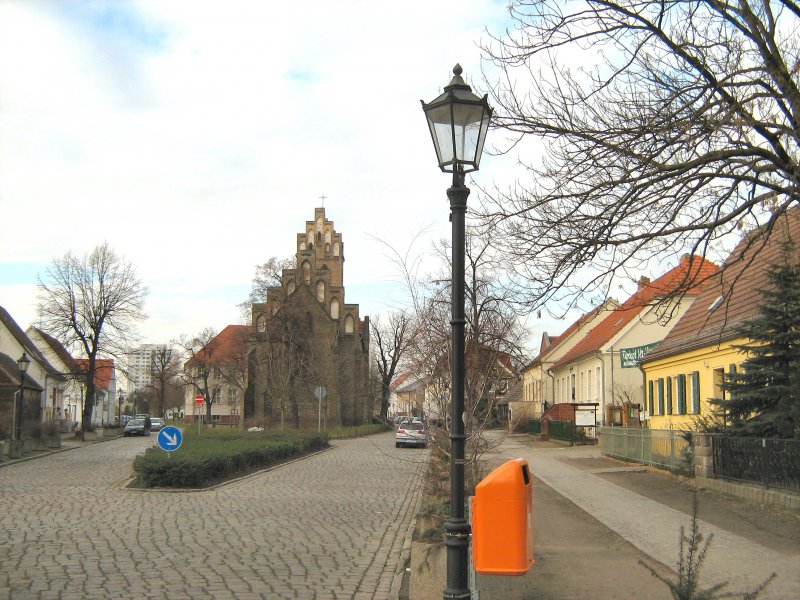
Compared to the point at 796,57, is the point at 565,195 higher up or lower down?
lower down

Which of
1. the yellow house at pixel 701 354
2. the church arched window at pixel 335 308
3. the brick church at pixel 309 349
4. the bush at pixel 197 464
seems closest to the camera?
the bush at pixel 197 464

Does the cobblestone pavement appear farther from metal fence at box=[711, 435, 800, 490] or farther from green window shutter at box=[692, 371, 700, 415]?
green window shutter at box=[692, 371, 700, 415]

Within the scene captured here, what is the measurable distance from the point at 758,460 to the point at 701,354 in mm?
9971

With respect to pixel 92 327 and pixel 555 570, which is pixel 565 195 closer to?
pixel 555 570

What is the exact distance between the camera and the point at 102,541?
10.7m

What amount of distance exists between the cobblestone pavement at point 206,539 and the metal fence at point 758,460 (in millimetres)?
6495

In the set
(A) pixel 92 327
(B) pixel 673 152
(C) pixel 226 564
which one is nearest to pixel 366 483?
(C) pixel 226 564

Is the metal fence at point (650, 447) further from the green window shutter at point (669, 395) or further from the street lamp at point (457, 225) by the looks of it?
the street lamp at point (457, 225)

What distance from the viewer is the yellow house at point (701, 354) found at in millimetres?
21619

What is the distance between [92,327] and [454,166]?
48.5 m

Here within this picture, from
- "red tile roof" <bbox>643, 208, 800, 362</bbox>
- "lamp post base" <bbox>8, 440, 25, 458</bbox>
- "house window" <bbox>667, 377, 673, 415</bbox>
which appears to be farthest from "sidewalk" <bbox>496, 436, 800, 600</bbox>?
"lamp post base" <bbox>8, 440, 25, 458</bbox>

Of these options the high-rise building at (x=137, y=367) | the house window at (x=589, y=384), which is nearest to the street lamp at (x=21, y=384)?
the high-rise building at (x=137, y=367)

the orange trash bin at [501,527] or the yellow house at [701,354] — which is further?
the yellow house at [701,354]

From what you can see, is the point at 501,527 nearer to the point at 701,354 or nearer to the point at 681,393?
the point at 701,354
